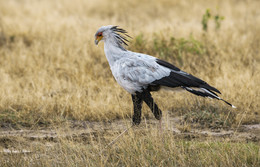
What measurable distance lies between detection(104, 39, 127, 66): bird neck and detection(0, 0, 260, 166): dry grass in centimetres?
58

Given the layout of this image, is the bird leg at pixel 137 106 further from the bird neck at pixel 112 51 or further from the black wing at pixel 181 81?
the bird neck at pixel 112 51

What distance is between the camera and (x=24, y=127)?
18.0 ft

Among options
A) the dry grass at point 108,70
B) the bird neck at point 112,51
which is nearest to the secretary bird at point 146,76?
the bird neck at point 112,51

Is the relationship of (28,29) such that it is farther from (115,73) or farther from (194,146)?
(194,146)

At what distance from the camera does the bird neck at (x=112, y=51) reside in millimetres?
4621

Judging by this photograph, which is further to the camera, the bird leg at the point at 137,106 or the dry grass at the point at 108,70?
the bird leg at the point at 137,106

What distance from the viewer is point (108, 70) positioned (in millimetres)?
7348

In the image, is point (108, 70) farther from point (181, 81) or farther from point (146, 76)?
point (181, 81)

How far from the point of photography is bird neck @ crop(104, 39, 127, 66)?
15.2 ft

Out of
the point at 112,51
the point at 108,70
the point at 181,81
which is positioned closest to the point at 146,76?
the point at 181,81

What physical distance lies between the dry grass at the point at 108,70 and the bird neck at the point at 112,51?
1.91 feet

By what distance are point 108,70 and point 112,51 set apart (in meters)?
2.70

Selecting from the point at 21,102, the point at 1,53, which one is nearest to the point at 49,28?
the point at 1,53

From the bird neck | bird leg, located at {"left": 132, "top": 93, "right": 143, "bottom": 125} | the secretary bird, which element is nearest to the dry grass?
bird leg, located at {"left": 132, "top": 93, "right": 143, "bottom": 125}
